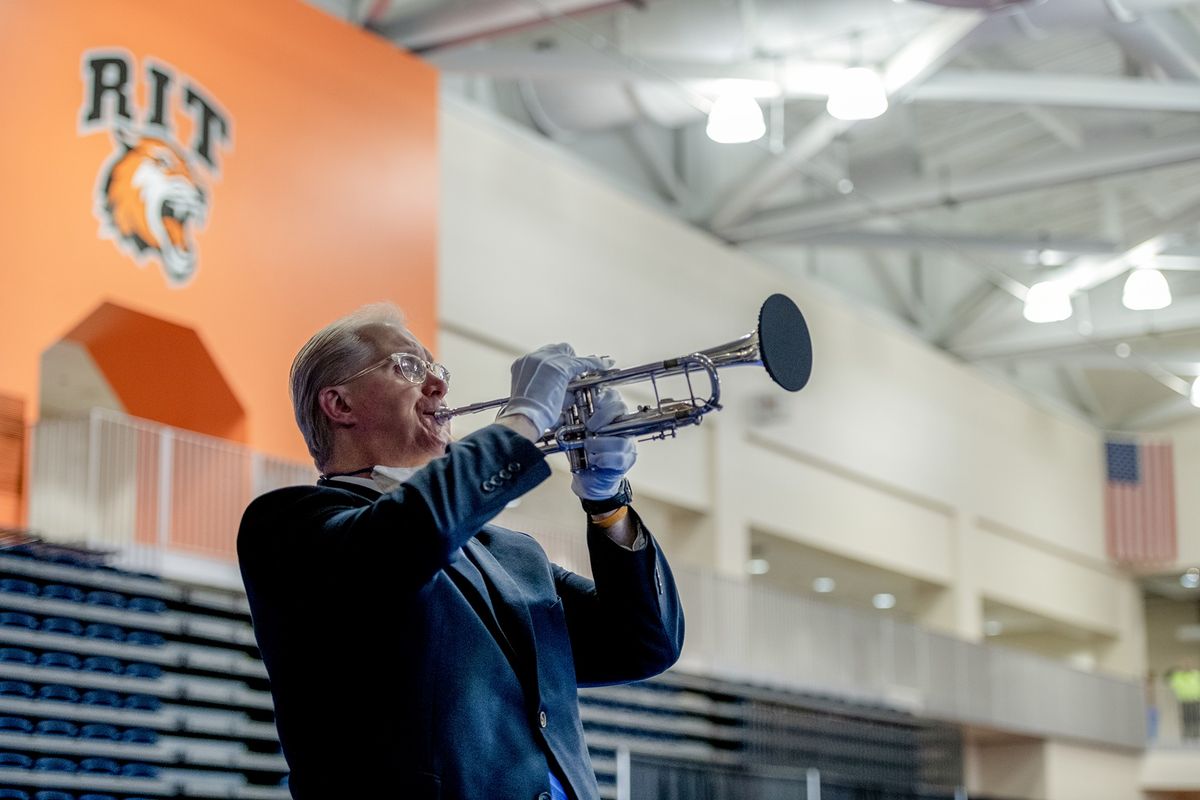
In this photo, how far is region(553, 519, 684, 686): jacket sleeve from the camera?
3.77m

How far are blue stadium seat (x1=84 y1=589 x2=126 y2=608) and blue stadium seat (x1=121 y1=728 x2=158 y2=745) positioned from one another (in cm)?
116

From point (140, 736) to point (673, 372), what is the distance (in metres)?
12.9

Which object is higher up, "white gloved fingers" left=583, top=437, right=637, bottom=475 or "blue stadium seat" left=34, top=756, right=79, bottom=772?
"white gloved fingers" left=583, top=437, right=637, bottom=475

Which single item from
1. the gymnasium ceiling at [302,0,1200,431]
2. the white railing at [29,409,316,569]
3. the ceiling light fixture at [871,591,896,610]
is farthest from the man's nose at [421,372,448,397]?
the ceiling light fixture at [871,591,896,610]

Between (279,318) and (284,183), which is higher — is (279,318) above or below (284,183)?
below

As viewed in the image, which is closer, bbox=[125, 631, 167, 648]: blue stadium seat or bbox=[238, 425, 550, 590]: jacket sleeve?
bbox=[238, 425, 550, 590]: jacket sleeve

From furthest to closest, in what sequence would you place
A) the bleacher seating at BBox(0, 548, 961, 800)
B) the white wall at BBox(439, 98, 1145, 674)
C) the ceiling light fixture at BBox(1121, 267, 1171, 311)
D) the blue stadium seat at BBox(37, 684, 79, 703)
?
the ceiling light fixture at BBox(1121, 267, 1171, 311), the white wall at BBox(439, 98, 1145, 674), the blue stadium seat at BBox(37, 684, 79, 703), the bleacher seating at BBox(0, 548, 961, 800)

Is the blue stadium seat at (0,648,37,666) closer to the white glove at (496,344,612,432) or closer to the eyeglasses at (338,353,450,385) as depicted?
the eyeglasses at (338,353,450,385)

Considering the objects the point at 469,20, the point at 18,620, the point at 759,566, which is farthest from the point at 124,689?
the point at 759,566

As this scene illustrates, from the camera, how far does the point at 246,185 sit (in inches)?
696

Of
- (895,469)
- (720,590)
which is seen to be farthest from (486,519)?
(895,469)

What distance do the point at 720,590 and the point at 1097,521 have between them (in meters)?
16.2

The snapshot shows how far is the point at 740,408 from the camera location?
26969 mm

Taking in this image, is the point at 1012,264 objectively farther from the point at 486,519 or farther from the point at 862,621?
the point at 486,519
